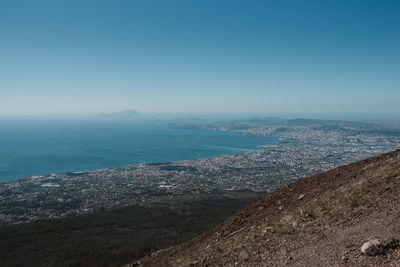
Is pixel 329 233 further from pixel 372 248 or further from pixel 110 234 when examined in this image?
pixel 110 234

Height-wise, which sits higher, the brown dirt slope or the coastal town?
the brown dirt slope

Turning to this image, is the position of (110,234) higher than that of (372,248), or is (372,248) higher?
(372,248)

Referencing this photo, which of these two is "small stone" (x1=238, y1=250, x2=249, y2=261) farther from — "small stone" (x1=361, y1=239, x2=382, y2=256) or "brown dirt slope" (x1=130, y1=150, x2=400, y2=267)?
"small stone" (x1=361, y1=239, x2=382, y2=256)

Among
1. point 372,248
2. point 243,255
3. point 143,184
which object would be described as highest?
point 372,248

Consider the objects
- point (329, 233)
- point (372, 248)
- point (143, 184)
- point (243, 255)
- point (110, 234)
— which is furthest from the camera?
point (143, 184)

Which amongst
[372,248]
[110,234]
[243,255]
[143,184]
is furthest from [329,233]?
[143,184]

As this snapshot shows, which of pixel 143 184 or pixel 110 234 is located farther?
pixel 143 184

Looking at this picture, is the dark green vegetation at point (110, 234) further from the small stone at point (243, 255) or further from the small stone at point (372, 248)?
the small stone at point (372, 248)

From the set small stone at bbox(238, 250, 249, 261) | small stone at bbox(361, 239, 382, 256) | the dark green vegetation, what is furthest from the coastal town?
small stone at bbox(361, 239, 382, 256)

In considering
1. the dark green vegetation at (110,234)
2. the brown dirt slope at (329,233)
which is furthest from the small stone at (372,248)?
the dark green vegetation at (110,234)
